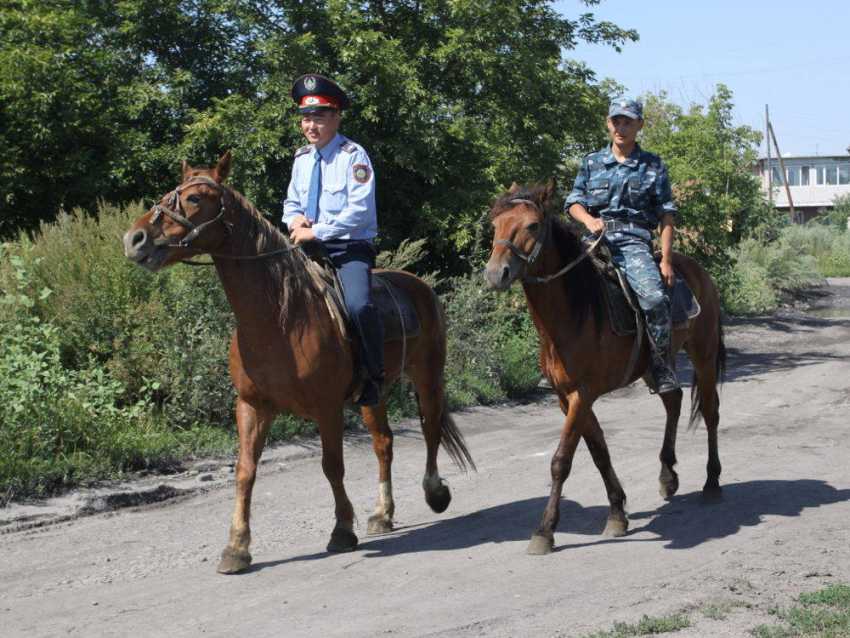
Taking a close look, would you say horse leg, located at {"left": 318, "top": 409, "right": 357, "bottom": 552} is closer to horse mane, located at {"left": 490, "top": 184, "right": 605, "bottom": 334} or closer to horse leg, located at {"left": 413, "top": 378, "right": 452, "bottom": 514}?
horse leg, located at {"left": 413, "top": 378, "right": 452, "bottom": 514}

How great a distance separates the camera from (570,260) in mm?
7438

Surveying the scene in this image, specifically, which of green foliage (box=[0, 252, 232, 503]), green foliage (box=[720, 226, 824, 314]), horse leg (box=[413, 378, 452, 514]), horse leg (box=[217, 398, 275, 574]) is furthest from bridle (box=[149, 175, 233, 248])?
green foliage (box=[720, 226, 824, 314])

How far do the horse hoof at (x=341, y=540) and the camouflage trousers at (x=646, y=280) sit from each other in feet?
8.44

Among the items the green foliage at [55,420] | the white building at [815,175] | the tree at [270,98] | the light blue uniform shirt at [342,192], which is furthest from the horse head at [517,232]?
the white building at [815,175]

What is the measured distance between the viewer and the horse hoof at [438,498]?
324 inches

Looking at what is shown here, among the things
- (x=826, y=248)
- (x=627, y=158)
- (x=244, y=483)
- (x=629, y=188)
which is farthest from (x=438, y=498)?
(x=826, y=248)

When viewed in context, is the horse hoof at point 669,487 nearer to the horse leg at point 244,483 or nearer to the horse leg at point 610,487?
the horse leg at point 610,487

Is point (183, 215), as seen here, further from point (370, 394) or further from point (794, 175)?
point (794, 175)

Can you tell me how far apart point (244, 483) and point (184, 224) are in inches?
68.5

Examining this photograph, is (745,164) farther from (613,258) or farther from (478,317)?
(613,258)

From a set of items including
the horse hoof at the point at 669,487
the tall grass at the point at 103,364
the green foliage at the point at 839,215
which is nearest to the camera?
the horse hoof at the point at 669,487

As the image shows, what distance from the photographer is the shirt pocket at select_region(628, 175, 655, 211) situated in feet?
26.0

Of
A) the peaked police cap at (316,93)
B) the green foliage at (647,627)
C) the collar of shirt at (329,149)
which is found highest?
the peaked police cap at (316,93)

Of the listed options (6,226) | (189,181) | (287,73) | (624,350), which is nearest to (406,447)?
(624,350)
